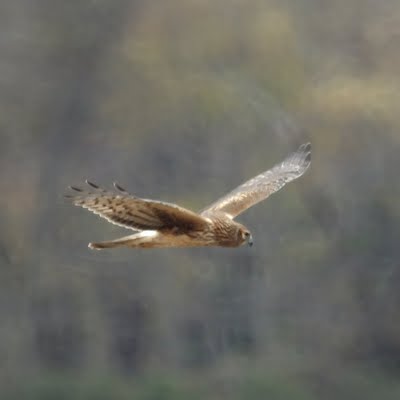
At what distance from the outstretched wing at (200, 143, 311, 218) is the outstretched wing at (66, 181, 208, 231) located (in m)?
0.47

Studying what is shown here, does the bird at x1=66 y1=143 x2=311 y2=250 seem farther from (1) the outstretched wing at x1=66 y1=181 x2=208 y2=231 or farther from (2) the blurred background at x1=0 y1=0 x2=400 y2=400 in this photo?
(2) the blurred background at x1=0 y1=0 x2=400 y2=400

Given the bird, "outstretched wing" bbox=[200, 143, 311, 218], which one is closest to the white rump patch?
the bird

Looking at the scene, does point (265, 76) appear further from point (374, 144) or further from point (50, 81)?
point (50, 81)

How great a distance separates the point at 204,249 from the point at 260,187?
17.7 ft

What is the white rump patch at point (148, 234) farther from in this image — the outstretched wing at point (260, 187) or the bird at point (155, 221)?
the outstretched wing at point (260, 187)

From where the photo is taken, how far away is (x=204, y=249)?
11.6 metres

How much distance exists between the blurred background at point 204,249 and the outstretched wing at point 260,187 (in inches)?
176

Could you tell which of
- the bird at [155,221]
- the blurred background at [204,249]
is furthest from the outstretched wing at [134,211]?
the blurred background at [204,249]

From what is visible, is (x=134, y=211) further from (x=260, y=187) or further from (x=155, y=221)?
(x=260, y=187)

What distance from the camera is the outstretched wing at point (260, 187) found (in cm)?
594

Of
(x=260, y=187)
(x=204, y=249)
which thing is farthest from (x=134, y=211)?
(x=204, y=249)

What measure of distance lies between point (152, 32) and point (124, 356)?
10.6ft

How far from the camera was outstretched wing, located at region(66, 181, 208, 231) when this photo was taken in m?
4.91

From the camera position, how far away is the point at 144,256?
11.6 meters
